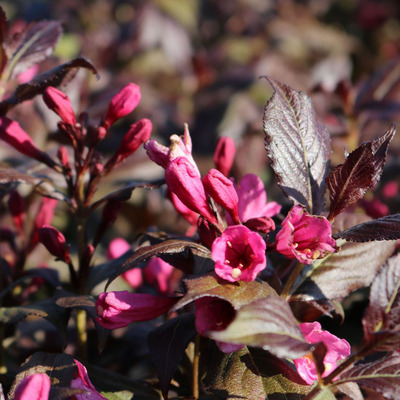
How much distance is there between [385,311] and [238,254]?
8.9 inches

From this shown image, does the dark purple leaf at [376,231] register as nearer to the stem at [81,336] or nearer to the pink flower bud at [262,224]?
the pink flower bud at [262,224]

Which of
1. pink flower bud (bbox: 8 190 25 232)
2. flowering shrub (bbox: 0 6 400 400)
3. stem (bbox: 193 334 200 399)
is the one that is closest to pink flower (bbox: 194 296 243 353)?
flowering shrub (bbox: 0 6 400 400)

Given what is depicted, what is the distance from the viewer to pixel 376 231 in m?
0.84

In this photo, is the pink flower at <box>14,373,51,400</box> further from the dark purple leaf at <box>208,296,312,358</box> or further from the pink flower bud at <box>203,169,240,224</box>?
the pink flower bud at <box>203,169,240,224</box>

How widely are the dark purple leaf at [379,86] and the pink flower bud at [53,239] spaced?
1388 millimetres

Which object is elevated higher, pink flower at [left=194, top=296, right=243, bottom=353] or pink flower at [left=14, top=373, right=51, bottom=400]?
pink flower at [left=194, top=296, right=243, bottom=353]

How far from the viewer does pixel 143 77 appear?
9.86 feet

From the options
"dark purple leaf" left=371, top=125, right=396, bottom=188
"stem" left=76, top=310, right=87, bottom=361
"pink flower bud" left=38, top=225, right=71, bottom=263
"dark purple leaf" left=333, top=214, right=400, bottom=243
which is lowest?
"stem" left=76, top=310, right=87, bottom=361

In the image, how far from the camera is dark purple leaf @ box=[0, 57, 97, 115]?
1.08 meters

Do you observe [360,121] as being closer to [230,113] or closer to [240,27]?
[230,113]

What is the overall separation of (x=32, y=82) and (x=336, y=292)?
2.27 ft

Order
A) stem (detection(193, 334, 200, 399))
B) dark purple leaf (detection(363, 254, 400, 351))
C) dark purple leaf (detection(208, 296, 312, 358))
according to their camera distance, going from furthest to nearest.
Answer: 1. stem (detection(193, 334, 200, 399))
2. dark purple leaf (detection(363, 254, 400, 351))
3. dark purple leaf (detection(208, 296, 312, 358))

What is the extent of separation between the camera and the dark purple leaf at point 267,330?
68cm

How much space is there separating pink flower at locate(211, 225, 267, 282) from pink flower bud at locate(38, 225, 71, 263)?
39cm
